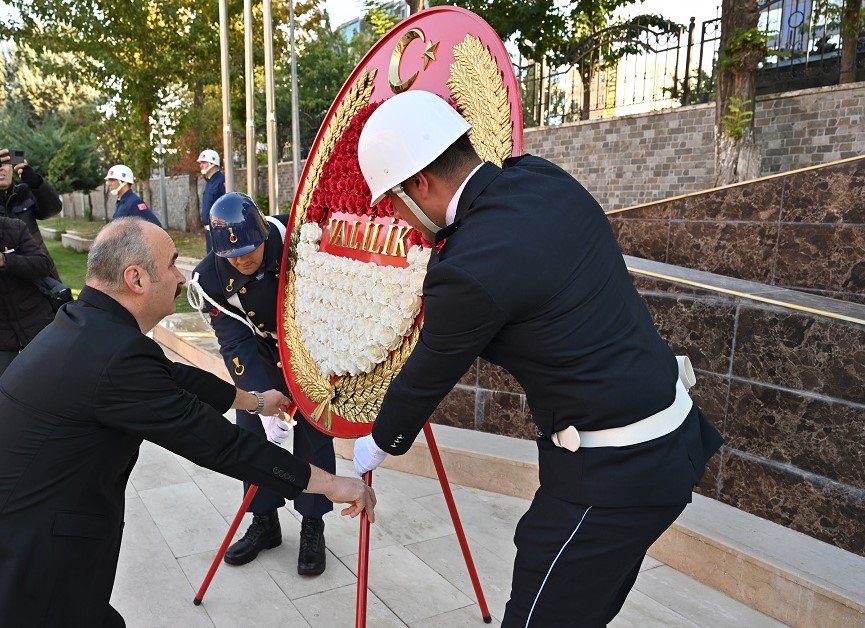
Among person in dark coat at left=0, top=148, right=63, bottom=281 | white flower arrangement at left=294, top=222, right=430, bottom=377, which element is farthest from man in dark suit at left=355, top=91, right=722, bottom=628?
person in dark coat at left=0, top=148, right=63, bottom=281

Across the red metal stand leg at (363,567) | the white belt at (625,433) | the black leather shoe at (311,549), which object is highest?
the white belt at (625,433)

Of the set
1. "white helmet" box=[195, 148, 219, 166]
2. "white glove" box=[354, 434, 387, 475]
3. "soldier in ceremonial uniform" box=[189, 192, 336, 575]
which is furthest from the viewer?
"white helmet" box=[195, 148, 219, 166]

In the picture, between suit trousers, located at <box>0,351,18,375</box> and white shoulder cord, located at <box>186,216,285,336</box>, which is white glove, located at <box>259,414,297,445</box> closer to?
white shoulder cord, located at <box>186,216,285,336</box>

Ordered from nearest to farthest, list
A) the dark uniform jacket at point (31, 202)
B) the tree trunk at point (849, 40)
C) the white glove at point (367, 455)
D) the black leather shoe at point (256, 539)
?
the white glove at point (367, 455) < the black leather shoe at point (256, 539) < the dark uniform jacket at point (31, 202) < the tree trunk at point (849, 40)

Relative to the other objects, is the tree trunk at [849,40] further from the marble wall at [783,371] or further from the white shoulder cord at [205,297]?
the white shoulder cord at [205,297]

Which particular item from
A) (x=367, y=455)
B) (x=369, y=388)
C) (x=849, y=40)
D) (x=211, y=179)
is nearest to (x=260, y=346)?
(x=369, y=388)

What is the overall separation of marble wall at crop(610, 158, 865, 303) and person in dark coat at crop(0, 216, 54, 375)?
13.5 feet

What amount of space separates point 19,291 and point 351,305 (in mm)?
2669

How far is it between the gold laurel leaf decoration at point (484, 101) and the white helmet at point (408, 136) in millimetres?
422

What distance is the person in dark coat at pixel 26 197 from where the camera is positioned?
4700 millimetres

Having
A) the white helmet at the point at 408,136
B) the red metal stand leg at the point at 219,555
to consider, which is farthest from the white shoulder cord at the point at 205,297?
the white helmet at the point at 408,136

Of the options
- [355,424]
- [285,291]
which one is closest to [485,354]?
[355,424]

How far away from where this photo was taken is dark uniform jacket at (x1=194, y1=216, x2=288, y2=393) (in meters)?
2.87

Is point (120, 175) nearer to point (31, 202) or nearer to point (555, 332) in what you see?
point (31, 202)
